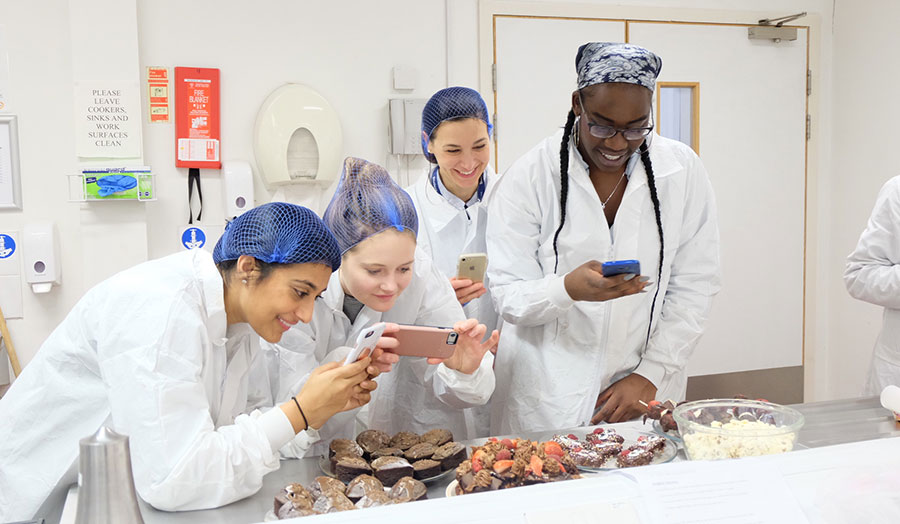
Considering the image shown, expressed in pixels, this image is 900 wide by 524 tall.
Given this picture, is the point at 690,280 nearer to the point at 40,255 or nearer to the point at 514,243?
the point at 514,243

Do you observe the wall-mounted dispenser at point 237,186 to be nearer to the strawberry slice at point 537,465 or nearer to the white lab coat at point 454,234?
the white lab coat at point 454,234

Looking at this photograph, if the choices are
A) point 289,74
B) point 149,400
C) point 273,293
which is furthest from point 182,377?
point 289,74

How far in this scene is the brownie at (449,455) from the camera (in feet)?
4.90

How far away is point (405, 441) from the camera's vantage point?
5.36ft

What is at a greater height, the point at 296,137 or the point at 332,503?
the point at 296,137

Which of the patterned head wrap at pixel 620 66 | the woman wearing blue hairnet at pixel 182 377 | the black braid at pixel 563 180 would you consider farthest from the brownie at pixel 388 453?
the patterned head wrap at pixel 620 66

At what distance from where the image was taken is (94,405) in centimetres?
149

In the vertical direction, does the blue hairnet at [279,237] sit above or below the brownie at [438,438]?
above

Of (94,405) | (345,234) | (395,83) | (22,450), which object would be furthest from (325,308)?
(395,83)

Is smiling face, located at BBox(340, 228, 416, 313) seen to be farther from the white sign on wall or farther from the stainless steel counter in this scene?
the white sign on wall

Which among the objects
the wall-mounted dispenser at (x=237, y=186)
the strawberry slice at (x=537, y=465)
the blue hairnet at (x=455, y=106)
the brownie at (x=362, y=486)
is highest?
the blue hairnet at (x=455, y=106)

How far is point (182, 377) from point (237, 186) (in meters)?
1.99

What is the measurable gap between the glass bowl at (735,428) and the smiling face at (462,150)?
3.79 ft

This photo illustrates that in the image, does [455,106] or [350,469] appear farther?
[455,106]
